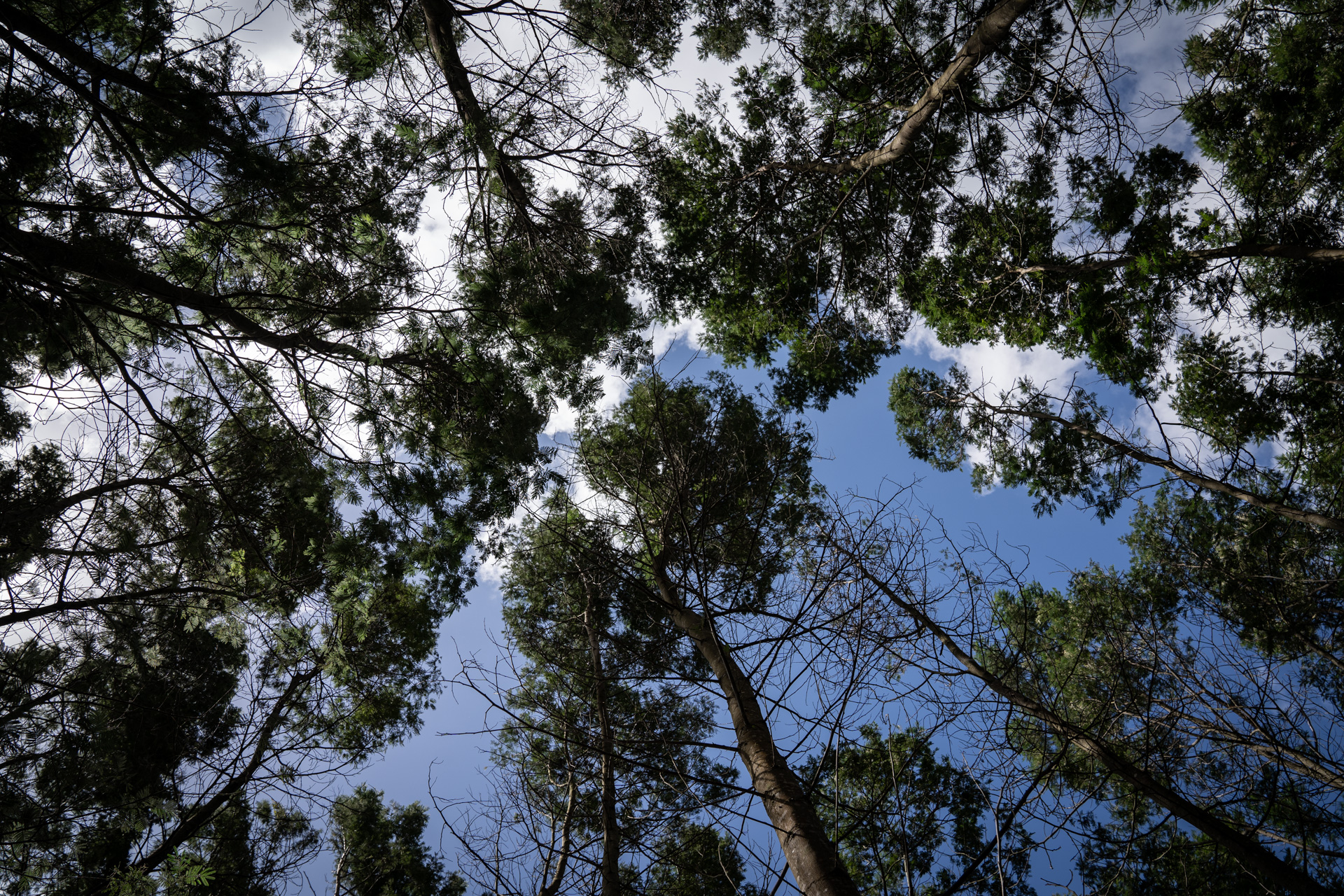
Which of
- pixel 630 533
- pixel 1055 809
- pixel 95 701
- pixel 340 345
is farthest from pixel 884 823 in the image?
pixel 95 701

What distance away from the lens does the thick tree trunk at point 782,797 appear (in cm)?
272

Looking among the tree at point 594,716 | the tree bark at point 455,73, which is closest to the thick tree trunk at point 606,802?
the tree at point 594,716

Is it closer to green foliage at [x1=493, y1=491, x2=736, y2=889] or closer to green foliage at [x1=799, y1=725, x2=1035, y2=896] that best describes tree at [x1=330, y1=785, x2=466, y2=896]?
green foliage at [x1=493, y1=491, x2=736, y2=889]

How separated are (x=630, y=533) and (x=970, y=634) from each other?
3382 mm

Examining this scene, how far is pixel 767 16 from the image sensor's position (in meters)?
7.12

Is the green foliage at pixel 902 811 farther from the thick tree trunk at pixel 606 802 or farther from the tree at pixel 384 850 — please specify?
the tree at pixel 384 850

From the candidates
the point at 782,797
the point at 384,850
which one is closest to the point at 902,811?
the point at 782,797

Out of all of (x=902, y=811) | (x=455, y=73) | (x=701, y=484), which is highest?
(x=455, y=73)

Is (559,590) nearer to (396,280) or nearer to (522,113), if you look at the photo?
(396,280)

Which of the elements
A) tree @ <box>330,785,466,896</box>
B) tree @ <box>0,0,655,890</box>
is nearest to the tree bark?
tree @ <box>0,0,655,890</box>

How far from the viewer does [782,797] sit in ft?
10.0

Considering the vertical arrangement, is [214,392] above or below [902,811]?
above

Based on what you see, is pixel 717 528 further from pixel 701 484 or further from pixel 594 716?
pixel 594 716

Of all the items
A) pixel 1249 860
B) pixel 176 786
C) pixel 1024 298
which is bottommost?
pixel 1249 860
